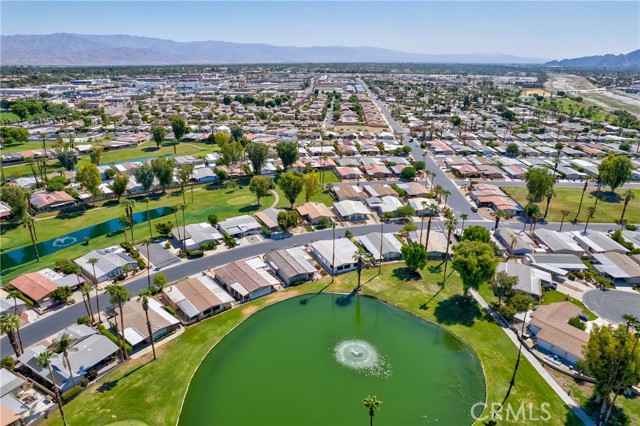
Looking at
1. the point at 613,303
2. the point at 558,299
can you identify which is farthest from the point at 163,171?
the point at 613,303

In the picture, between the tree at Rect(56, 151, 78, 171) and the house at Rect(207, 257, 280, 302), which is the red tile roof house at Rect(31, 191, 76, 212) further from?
the house at Rect(207, 257, 280, 302)

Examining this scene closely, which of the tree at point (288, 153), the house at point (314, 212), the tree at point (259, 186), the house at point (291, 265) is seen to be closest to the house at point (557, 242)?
the house at point (314, 212)

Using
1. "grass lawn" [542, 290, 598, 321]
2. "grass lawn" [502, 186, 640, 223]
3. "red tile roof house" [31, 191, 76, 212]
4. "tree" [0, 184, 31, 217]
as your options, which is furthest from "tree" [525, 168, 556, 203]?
"red tile roof house" [31, 191, 76, 212]

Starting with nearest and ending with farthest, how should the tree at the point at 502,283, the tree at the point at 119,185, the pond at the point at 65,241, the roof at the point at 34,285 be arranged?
1. the tree at the point at 502,283
2. the roof at the point at 34,285
3. the pond at the point at 65,241
4. the tree at the point at 119,185

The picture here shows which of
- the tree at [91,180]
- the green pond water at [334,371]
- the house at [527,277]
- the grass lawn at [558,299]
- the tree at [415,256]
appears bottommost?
the green pond water at [334,371]

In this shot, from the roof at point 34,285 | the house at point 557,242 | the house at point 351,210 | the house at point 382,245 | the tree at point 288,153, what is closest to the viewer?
the roof at point 34,285

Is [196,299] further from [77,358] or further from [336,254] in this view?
[336,254]

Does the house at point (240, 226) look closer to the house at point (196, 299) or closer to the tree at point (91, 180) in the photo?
the house at point (196, 299)
